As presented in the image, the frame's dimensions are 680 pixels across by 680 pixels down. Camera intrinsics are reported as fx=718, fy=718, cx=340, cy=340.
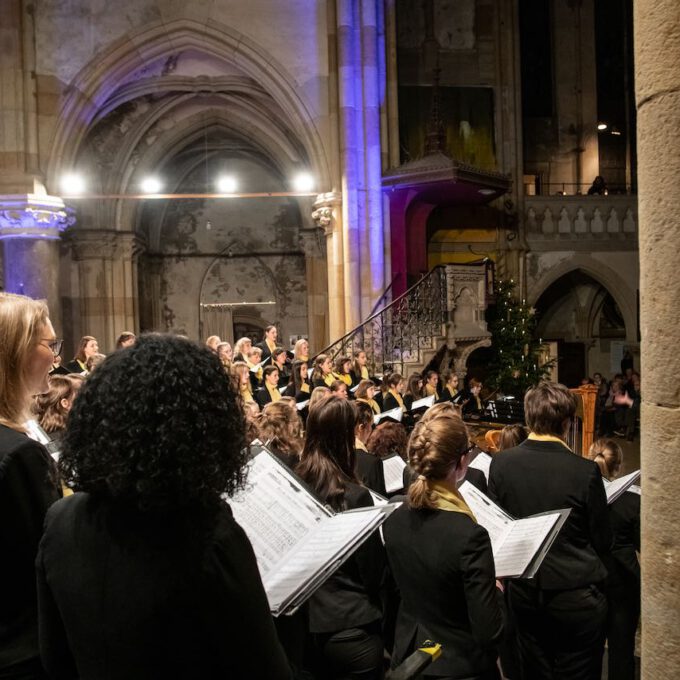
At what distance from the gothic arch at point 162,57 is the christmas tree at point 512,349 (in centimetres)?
416

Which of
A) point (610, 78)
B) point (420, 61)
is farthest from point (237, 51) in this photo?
point (610, 78)

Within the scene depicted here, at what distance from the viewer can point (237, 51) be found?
41.3ft

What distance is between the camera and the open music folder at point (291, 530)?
1679mm

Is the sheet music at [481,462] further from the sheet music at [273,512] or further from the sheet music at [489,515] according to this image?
the sheet music at [273,512]

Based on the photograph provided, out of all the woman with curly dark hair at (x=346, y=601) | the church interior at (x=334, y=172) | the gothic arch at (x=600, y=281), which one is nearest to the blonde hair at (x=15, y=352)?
the woman with curly dark hair at (x=346, y=601)

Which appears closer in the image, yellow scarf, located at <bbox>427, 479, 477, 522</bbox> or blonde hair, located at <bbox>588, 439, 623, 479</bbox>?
yellow scarf, located at <bbox>427, 479, 477, 522</bbox>

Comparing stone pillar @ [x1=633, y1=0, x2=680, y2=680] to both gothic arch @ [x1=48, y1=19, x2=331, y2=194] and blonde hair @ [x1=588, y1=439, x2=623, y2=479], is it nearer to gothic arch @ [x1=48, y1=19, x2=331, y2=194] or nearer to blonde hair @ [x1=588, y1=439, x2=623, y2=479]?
blonde hair @ [x1=588, y1=439, x2=623, y2=479]

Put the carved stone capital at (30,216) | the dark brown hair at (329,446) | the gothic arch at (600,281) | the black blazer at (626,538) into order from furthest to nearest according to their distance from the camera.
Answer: the gothic arch at (600,281) < the carved stone capital at (30,216) < the black blazer at (626,538) < the dark brown hair at (329,446)

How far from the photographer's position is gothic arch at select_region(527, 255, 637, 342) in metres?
15.3

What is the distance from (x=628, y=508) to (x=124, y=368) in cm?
283

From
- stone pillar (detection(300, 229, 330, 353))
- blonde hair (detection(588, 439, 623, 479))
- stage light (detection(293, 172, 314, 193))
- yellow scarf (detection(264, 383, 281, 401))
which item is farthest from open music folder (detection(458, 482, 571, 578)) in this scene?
stone pillar (detection(300, 229, 330, 353))

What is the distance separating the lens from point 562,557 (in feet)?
9.40

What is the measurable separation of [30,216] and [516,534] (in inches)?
431

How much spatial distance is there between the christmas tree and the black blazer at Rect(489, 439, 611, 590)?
10328 mm
